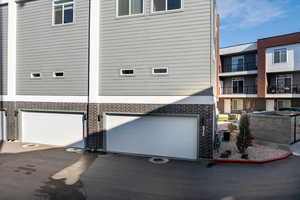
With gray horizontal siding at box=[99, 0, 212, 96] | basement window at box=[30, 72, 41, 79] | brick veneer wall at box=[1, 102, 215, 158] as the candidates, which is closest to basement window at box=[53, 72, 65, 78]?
basement window at box=[30, 72, 41, 79]

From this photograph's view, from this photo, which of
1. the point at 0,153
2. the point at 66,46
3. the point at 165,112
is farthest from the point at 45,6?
the point at 165,112

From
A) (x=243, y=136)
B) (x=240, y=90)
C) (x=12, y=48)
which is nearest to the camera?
(x=243, y=136)

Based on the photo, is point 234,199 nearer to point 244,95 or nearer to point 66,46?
point 66,46

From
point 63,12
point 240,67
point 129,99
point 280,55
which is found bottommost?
point 129,99

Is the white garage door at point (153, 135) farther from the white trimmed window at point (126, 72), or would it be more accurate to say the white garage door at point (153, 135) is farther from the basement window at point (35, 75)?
the basement window at point (35, 75)

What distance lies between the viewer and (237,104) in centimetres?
2673

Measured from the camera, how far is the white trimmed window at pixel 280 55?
22203 mm

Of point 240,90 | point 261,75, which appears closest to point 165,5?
point 261,75

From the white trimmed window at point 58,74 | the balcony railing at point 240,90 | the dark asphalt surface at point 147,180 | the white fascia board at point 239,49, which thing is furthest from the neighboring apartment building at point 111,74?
the white fascia board at point 239,49

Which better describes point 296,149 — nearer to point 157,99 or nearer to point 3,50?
point 157,99

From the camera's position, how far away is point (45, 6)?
11.1 meters

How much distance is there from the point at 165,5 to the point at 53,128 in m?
8.94

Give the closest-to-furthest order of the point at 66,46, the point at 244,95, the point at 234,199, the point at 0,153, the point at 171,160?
the point at 234,199 < the point at 171,160 < the point at 0,153 < the point at 66,46 < the point at 244,95

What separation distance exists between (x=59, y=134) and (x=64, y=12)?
685 centimetres
